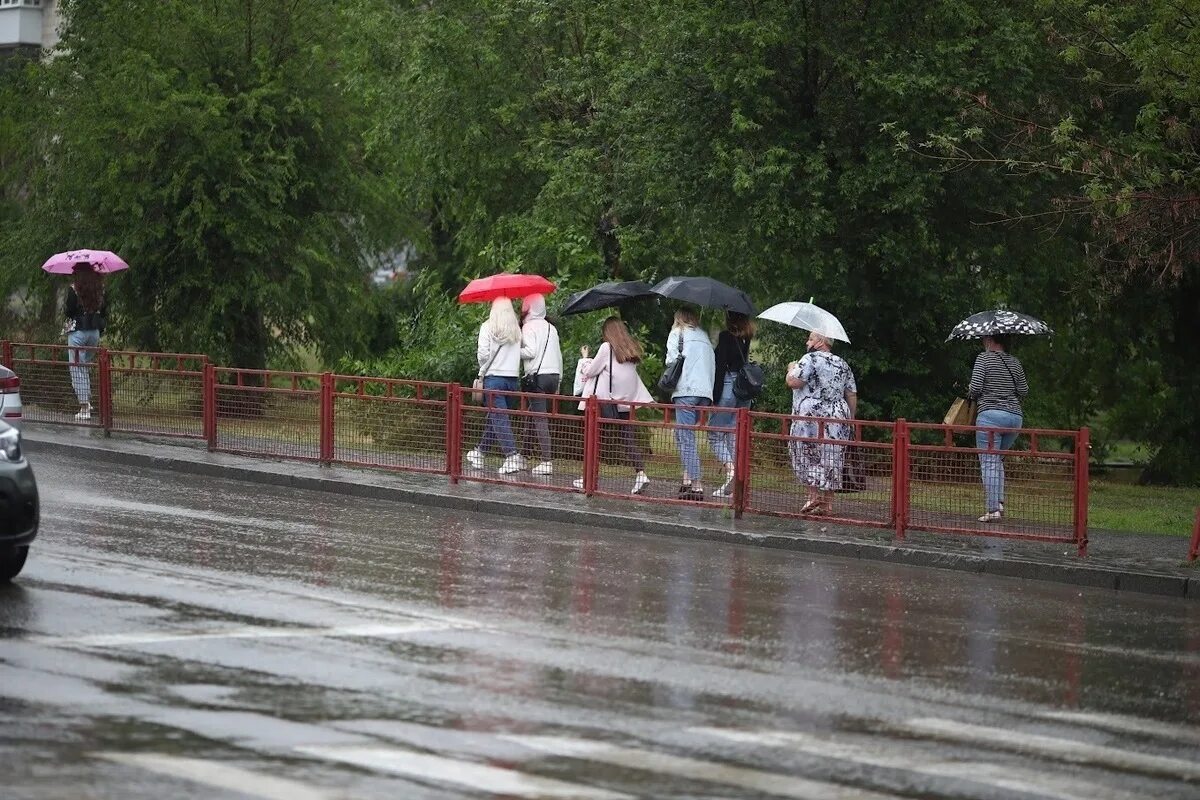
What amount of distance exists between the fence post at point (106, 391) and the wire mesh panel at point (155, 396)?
28 mm

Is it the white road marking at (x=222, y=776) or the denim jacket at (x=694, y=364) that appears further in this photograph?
the denim jacket at (x=694, y=364)

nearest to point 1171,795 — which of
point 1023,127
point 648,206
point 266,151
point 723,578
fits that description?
point 723,578

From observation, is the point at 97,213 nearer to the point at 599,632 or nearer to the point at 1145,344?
the point at 1145,344

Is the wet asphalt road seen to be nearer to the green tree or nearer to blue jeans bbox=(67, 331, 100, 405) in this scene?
blue jeans bbox=(67, 331, 100, 405)

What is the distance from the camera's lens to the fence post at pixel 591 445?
64.5 ft

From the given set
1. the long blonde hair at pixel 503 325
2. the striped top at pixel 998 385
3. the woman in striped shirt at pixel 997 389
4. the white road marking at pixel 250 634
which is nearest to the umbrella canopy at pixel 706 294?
the long blonde hair at pixel 503 325

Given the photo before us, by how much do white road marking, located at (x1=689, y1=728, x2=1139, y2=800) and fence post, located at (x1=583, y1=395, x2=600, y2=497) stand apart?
1101 cm

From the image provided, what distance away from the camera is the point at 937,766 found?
26.8ft

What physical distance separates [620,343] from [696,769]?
13362 millimetres

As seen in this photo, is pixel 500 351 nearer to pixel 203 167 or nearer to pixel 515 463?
pixel 515 463

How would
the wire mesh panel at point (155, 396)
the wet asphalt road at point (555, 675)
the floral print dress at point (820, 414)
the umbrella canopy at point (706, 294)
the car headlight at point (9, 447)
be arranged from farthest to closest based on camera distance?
1. the wire mesh panel at point (155, 396)
2. the umbrella canopy at point (706, 294)
3. the floral print dress at point (820, 414)
4. the car headlight at point (9, 447)
5. the wet asphalt road at point (555, 675)

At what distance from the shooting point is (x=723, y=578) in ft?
48.3

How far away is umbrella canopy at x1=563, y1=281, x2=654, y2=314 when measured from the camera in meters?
22.5

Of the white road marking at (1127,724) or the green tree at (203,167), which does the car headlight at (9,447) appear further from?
the green tree at (203,167)
